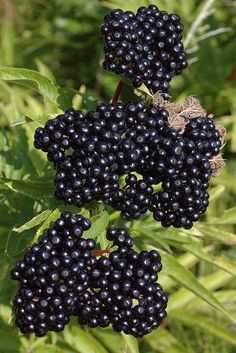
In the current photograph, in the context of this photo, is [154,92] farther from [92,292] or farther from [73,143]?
[92,292]

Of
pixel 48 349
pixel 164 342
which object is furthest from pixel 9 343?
pixel 164 342

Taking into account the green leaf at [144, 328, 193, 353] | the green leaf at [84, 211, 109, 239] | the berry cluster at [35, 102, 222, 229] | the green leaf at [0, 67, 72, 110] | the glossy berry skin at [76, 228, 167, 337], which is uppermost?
the green leaf at [0, 67, 72, 110]

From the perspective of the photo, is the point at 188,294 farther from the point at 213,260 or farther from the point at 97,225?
the point at 97,225

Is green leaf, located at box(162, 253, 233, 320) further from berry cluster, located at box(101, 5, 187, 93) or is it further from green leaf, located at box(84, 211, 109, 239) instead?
berry cluster, located at box(101, 5, 187, 93)

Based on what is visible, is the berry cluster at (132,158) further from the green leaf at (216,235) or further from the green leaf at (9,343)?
the green leaf at (9,343)

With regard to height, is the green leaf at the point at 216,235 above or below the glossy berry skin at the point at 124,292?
below

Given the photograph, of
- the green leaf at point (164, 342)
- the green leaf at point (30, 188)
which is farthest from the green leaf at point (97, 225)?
the green leaf at point (164, 342)

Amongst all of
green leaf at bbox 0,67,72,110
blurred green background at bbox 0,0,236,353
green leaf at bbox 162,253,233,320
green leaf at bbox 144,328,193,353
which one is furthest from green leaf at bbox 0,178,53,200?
green leaf at bbox 144,328,193,353
